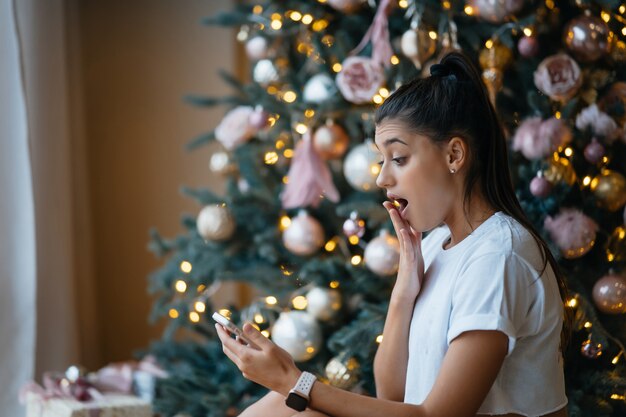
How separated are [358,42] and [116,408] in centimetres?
123

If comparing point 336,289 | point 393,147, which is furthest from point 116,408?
point 393,147

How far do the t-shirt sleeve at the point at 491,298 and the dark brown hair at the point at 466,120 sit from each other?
0.27ft

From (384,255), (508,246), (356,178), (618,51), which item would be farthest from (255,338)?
(618,51)

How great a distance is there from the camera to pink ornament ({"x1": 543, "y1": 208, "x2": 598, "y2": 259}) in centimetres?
192

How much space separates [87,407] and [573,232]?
130cm

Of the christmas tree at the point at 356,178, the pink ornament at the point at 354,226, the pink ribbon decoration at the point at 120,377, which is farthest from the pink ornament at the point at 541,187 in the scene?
the pink ribbon decoration at the point at 120,377

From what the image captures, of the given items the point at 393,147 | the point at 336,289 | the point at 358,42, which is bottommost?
the point at 336,289

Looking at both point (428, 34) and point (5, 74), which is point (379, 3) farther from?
point (5, 74)

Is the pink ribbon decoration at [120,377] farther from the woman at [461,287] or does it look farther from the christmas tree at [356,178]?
the woman at [461,287]

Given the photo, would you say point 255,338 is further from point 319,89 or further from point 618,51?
point 618,51

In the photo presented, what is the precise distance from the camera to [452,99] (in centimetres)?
133

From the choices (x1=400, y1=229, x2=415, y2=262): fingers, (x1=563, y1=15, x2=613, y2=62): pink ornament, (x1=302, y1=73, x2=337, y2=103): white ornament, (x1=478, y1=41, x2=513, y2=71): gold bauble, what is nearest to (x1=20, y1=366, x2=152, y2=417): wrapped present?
(x1=302, y1=73, x2=337, y2=103): white ornament

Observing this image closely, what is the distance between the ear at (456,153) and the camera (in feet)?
4.34

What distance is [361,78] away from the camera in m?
2.12
